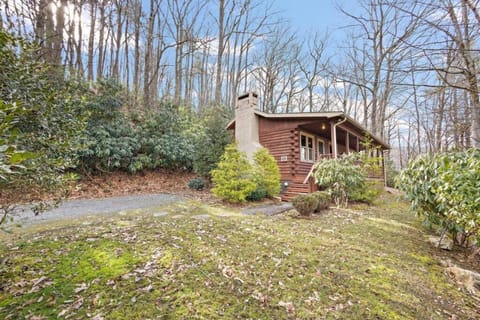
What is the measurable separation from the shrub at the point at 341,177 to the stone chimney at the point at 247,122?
4.45m

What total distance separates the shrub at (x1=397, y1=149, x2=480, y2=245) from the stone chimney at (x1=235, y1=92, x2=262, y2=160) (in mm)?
7428

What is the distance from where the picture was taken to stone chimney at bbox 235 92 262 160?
11.3 metres

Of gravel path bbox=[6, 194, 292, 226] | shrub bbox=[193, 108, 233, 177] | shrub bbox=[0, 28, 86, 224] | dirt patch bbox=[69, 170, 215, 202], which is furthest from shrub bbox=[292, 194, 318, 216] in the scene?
shrub bbox=[193, 108, 233, 177]

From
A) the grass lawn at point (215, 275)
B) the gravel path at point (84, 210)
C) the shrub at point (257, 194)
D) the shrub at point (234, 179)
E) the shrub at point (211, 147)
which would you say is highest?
the shrub at point (211, 147)

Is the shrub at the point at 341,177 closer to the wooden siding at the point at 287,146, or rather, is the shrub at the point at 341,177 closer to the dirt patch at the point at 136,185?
the wooden siding at the point at 287,146

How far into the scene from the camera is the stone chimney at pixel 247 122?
11.3m

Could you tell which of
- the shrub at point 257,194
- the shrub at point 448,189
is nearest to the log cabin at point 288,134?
the shrub at point 257,194

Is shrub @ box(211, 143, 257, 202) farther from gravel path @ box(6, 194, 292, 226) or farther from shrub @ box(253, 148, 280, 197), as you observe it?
gravel path @ box(6, 194, 292, 226)

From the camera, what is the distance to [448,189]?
3.31 meters

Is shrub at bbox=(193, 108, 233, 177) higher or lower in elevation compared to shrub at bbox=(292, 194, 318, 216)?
higher

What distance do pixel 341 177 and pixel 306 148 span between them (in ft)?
16.2

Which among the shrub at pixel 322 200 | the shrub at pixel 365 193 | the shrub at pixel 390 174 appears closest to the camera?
the shrub at pixel 322 200

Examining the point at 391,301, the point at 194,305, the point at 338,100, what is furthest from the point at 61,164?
the point at 338,100

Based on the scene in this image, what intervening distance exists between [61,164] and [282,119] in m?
9.67
